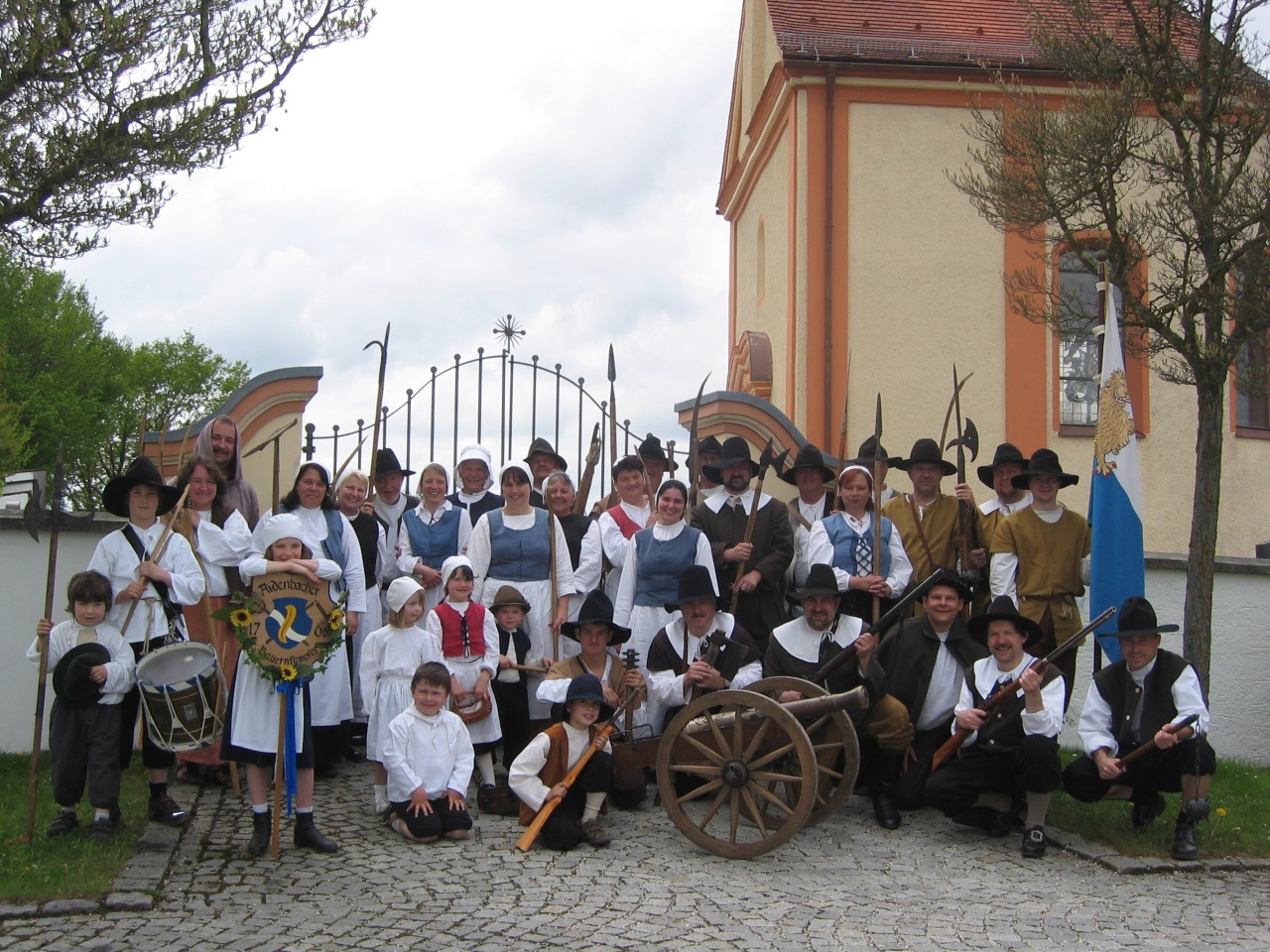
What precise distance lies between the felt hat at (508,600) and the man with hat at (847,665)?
1371 millimetres

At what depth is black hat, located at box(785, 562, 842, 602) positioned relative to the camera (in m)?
6.82

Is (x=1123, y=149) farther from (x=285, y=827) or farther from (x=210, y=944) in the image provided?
(x=210, y=944)

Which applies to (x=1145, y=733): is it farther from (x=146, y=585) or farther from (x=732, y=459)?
(x=146, y=585)

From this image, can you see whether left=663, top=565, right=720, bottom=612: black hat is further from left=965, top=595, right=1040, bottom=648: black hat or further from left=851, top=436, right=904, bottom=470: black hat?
left=851, top=436, right=904, bottom=470: black hat

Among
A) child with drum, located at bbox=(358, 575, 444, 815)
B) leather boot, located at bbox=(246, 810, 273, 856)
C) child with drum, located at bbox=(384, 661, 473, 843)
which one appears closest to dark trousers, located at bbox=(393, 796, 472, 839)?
child with drum, located at bbox=(384, 661, 473, 843)

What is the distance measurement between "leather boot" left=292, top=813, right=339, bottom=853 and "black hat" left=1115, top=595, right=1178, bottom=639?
380 centimetres

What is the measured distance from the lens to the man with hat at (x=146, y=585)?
6129 millimetres

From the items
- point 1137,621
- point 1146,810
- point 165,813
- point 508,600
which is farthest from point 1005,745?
point 165,813

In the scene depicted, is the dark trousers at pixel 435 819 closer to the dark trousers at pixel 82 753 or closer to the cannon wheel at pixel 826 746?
the dark trousers at pixel 82 753

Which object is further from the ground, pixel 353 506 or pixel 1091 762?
pixel 353 506

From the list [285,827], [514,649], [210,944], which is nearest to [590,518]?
[514,649]

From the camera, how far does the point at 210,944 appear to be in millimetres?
4672

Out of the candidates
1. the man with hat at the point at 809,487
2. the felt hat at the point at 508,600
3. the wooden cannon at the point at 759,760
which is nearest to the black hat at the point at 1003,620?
the wooden cannon at the point at 759,760

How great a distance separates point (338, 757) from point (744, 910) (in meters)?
3.36
